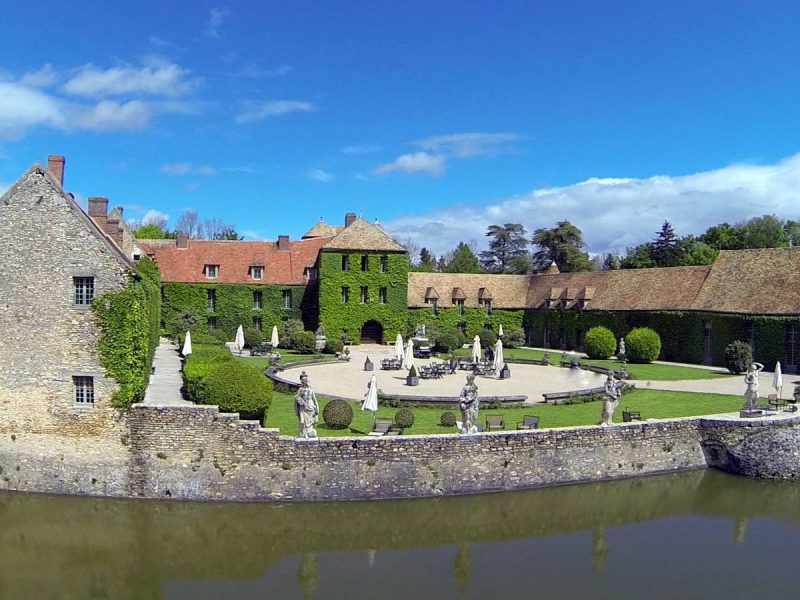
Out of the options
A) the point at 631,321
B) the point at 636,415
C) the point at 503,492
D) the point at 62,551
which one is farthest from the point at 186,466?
the point at 631,321

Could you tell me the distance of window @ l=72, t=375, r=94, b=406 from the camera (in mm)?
20245

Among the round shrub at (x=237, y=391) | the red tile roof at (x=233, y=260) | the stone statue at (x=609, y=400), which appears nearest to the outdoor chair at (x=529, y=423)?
the stone statue at (x=609, y=400)

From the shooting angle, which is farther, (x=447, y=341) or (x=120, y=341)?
(x=447, y=341)

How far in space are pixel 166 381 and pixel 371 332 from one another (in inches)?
1224

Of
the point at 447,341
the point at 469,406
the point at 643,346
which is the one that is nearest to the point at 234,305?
the point at 447,341

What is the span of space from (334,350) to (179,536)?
30.7m

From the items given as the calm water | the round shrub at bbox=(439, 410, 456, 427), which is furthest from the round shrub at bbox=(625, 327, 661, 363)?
the round shrub at bbox=(439, 410, 456, 427)

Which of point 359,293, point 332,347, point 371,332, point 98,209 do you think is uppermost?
point 98,209

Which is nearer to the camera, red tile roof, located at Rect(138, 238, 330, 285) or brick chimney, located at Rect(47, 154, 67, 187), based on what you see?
brick chimney, located at Rect(47, 154, 67, 187)

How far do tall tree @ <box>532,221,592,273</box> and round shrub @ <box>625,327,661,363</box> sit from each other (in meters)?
43.2

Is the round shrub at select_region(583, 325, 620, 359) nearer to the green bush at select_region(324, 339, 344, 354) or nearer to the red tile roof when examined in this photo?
the green bush at select_region(324, 339, 344, 354)

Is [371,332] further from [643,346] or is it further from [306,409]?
[306,409]

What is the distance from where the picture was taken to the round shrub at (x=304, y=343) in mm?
47875

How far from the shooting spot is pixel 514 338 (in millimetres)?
57375
